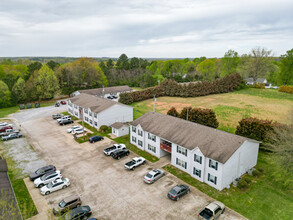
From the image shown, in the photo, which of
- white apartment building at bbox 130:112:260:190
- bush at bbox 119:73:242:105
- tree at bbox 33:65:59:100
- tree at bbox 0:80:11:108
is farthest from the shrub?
tree at bbox 0:80:11:108

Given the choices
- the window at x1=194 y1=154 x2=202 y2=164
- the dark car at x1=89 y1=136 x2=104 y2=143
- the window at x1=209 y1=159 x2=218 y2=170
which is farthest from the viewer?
the dark car at x1=89 y1=136 x2=104 y2=143

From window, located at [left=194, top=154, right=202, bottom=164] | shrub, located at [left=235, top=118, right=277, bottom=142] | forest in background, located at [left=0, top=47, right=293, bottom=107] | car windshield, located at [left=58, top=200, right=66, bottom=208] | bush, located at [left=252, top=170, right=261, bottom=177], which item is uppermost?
forest in background, located at [left=0, top=47, right=293, bottom=107]

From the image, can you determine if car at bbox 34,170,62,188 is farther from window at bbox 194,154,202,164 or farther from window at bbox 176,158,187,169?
window at bbox 194,154,202,164

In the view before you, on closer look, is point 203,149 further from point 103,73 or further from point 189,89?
point 103,73

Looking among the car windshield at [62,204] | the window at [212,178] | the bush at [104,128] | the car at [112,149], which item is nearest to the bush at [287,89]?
Result: the window at [212,178]

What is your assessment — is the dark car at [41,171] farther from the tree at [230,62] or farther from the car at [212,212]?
the tree at [230,62]

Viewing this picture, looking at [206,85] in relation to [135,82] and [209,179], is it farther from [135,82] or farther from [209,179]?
[209,179]

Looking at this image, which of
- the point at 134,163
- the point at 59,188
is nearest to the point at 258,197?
the point at 134,163
